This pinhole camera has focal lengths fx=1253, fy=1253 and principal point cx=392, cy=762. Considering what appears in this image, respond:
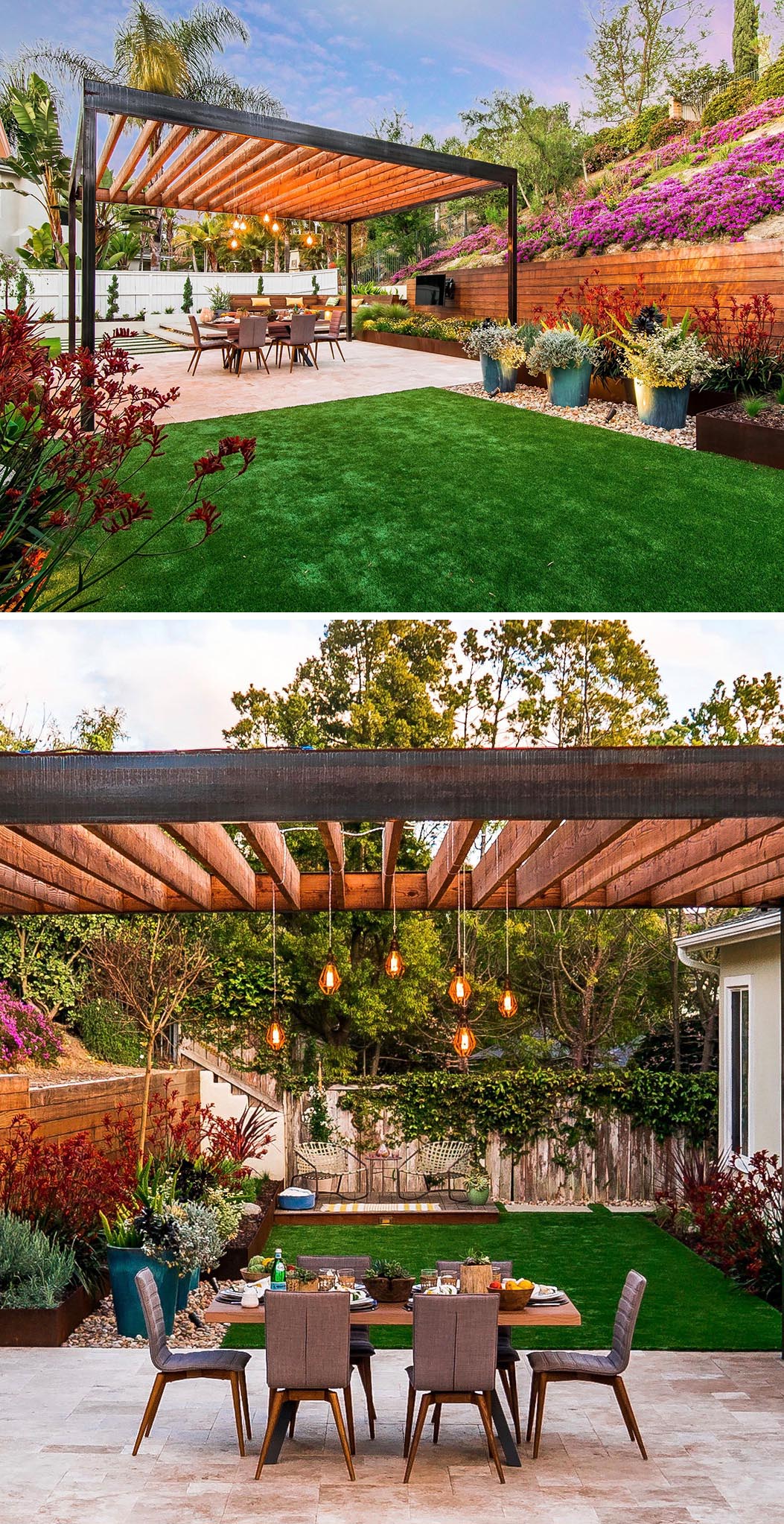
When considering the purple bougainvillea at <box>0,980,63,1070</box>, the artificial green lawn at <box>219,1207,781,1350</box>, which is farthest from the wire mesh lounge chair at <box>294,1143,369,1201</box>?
the purple bougainvillea at <box>0,980,63,1070</box>

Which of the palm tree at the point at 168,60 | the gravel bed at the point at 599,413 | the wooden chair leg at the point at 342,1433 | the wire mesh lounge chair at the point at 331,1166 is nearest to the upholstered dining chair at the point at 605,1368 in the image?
the wooden chair leg at the point at 342,1433

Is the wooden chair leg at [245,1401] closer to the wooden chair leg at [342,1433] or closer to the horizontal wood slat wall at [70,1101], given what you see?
the wooden chair leg at [342,1433]

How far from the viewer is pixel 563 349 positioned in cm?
1409

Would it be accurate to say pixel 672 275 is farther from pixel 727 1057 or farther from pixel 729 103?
pixel 729 103

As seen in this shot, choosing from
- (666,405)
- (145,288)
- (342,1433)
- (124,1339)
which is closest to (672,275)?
(666,405)

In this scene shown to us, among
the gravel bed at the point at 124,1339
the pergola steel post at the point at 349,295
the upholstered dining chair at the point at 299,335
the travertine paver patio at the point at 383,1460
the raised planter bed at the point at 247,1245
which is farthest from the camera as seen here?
the pergola steel post at the point at 349,295

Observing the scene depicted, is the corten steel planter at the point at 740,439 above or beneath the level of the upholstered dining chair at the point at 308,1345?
above

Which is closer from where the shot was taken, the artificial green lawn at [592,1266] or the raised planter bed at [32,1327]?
the raised planter bed at [32,1327]

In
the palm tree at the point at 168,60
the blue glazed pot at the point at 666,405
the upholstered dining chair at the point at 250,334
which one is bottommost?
the blue glazed pot at the point at 666,405

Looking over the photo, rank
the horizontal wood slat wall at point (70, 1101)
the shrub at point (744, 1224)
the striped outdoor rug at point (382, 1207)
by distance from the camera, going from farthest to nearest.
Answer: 1. the striped outdoor rug at point (382, 1207)
2. the shrub at point (744, 1224)
3. the horizontal wood slat wall at point (70, 1101)

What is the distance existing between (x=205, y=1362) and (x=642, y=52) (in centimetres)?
3215

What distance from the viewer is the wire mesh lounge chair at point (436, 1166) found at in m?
14.0

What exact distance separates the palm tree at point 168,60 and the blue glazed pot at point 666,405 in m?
28.2

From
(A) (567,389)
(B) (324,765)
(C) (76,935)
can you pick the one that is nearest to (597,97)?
(A) (567,389)
